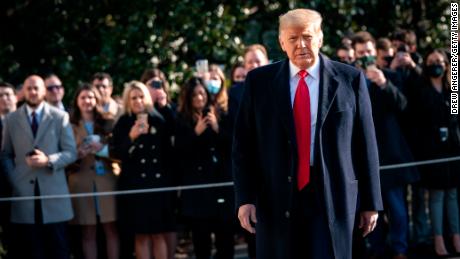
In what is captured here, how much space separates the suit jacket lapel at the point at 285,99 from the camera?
18.2 ft

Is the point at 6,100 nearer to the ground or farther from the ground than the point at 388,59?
nearer to the ground

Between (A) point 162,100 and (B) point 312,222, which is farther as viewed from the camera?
(A) point 162,100

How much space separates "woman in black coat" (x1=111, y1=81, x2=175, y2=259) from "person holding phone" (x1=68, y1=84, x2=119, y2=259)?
221 millimetres

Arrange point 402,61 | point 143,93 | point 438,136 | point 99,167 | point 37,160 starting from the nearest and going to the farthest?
point 37,160 → point 143,93 → point 99,167 → point 438,136 → point 402,61

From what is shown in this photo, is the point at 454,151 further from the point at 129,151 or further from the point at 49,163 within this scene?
the point at 49,163

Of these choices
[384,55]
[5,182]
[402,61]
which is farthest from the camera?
[384,55]

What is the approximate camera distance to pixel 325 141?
5.53 meters

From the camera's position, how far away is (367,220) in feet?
18.7

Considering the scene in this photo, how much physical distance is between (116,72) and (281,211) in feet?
22.6

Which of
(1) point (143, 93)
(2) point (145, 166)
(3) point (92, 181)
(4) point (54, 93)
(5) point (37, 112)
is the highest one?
(4) point (54, 93)

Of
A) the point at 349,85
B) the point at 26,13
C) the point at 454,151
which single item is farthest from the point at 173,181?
the point at 26,13

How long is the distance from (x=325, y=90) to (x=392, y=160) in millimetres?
3667

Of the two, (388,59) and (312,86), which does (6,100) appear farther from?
(312,86)

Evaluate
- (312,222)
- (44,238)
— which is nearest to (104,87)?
(44,238)
